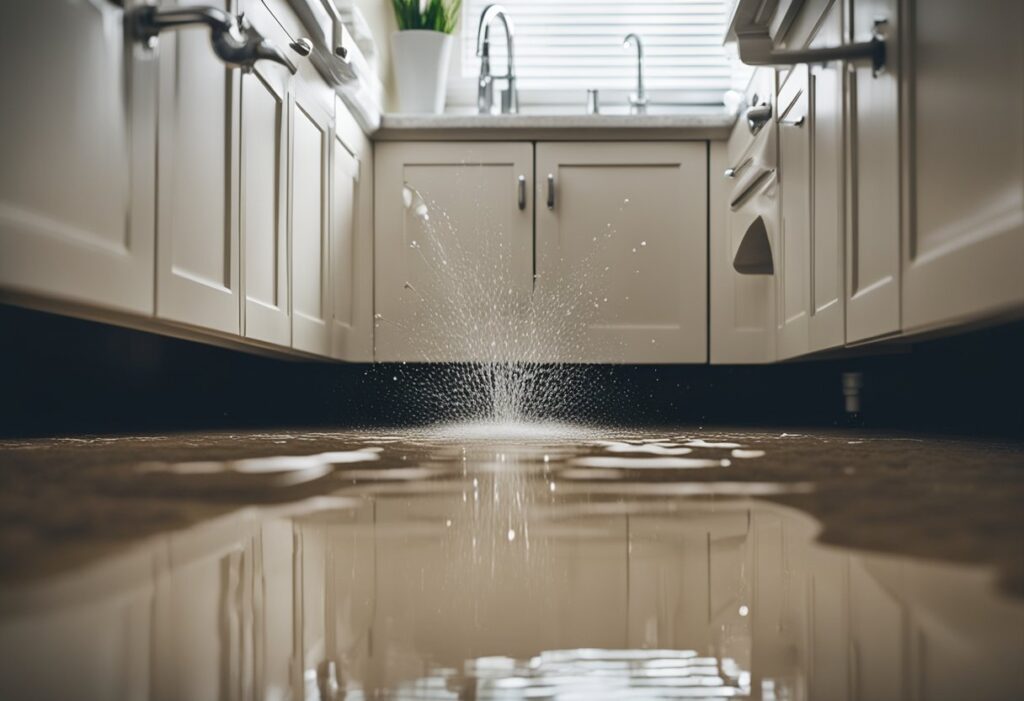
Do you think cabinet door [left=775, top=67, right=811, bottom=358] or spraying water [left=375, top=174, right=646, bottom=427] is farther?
spraying water [left=375, top=174, right=646, bottom=427]

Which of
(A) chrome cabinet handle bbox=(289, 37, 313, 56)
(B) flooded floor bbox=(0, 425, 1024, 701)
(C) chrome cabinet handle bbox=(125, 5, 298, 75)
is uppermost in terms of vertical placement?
(A) chrome cabinet handle bbox=(289, 37, 313, 56)

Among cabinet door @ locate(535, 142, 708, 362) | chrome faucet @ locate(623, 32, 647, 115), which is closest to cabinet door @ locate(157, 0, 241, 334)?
cabinet door @ locate(535, 142, 708, 362)

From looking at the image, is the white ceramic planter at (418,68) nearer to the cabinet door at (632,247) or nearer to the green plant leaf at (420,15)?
the green plant leaf at (420,15)

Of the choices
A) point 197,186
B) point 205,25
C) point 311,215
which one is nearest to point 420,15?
point 311,215

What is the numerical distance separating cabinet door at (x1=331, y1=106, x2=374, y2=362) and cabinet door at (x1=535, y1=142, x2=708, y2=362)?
43 centimetres

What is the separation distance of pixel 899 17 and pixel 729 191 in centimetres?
118

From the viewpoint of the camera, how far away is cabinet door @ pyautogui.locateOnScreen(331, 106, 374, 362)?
2201 mm

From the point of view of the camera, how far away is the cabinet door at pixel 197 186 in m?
1.26

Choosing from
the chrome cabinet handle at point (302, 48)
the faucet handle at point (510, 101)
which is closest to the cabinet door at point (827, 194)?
the chrome cabinet handle at point (302, 48)

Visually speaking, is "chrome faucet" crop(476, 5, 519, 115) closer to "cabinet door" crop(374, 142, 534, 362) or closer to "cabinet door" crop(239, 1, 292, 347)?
"cabinet door" crop(374, 142, 534, 362)

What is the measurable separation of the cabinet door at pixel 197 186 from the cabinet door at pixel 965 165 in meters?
0.90

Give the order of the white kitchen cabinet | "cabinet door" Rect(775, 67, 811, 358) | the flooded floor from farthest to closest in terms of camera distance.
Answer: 1. the white kitchen cabinet
2. "cabinet door" Rect(775, 67, 811, 358)
3. the flooded floor

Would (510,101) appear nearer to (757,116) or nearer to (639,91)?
(639,91)

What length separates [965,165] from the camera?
103 cm
